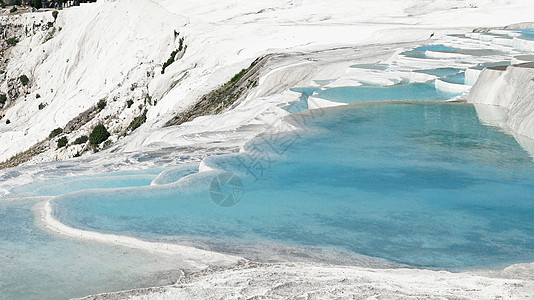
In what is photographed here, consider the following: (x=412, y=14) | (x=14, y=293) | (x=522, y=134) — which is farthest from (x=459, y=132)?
(x=412, y=14)

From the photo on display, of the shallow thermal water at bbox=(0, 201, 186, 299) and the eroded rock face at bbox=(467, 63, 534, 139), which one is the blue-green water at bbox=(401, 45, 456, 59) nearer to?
the eroded rock face at bbox=(467, 63, 534, 139)

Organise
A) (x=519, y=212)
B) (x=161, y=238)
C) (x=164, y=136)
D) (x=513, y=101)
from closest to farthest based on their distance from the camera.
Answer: (x=161, y=238), (x=519, y=212), (x=513, y=101), (x=164, y=136)

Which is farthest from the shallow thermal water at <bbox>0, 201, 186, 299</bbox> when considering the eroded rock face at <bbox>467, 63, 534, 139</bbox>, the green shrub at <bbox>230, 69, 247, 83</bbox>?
the green shrub at <bbox>230, 69, 247, 83</bbox>

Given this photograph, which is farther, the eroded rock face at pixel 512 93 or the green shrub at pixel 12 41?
the green shrub at pixel 12 41

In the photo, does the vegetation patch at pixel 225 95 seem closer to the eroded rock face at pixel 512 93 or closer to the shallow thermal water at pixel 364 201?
the eroded rock face at pixel 512 93

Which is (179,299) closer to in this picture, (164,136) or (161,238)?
(161,238)

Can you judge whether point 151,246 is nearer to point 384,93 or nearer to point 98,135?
point 384,93

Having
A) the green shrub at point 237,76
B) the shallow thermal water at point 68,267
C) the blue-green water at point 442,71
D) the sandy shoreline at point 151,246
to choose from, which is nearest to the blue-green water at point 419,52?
the blue-green water at point 442,71
